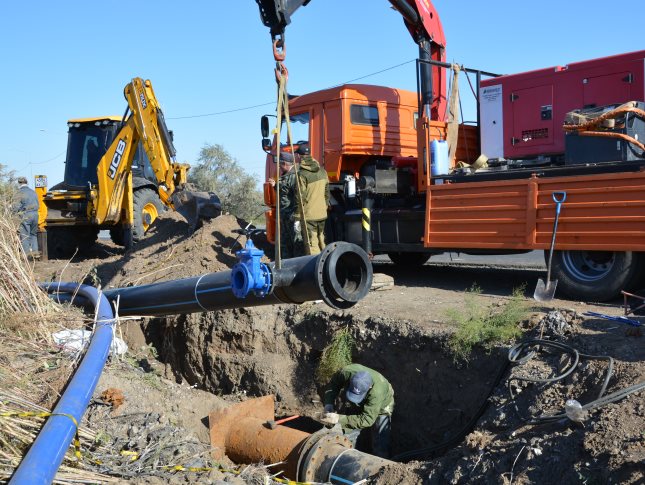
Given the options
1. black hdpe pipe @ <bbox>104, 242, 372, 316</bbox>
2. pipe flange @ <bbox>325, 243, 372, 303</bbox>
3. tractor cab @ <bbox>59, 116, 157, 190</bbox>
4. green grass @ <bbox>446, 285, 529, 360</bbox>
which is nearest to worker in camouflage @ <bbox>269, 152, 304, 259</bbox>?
green grass @ <bbox>446, 285, 529, 360</bbox>

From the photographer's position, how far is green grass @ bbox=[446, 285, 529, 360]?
6.45 m

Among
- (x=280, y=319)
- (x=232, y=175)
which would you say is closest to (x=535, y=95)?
(x=280, y=319)

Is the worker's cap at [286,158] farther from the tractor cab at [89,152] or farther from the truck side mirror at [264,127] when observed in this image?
the tractor cab at [89,152]

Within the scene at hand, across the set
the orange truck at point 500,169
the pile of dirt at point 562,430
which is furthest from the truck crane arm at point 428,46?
the pile of dirt at point 562,430

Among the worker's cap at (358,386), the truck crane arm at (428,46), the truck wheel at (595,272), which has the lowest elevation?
the worker's cap at (358,386)

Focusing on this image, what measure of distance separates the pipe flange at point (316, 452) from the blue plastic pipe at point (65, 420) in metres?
1.82

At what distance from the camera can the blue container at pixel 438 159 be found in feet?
29.7

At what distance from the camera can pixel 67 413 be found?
13.7ft

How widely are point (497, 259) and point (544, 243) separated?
558 centimetres

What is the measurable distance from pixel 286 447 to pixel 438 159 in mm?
4692

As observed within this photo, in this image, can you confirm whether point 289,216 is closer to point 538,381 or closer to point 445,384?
point 445,384

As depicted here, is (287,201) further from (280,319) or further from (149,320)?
(149,320)

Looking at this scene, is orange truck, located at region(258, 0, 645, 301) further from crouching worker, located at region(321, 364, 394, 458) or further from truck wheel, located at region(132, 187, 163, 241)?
truck wheel, located at region(132, 187, 163, 241)

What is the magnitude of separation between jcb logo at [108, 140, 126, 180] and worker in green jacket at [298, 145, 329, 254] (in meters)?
4.80
